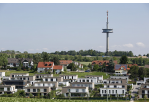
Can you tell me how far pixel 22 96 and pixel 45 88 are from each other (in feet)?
7.73

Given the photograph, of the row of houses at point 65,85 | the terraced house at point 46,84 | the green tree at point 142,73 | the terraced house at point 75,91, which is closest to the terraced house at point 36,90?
the row of houses at point 65,85

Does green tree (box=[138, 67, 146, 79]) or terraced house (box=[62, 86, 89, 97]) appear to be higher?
green tree (box=[138, 67, 146, 79])

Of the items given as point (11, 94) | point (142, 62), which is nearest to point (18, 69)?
point (11, 94)

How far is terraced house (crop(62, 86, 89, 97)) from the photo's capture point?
Result: 24859mm

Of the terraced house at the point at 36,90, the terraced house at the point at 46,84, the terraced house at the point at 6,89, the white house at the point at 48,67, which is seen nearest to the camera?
the terraced house at the point at 36,90

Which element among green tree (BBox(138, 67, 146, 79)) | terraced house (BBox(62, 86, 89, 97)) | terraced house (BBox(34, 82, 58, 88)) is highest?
green tree (BBox(138, 67, 146, 79))

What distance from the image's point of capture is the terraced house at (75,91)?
24.9 meters

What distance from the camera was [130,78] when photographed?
33.8 metres

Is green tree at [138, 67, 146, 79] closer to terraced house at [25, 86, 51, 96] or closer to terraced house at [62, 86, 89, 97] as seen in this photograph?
terraced house at [62, 86, 89, 97]

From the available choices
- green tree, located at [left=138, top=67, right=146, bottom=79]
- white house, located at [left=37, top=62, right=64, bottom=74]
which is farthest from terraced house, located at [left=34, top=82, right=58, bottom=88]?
green tree, located at [left=138, top=67, right=146, bottom=79]

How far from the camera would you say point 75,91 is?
2505cm

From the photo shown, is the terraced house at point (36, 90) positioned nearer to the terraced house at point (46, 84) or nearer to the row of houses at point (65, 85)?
the row of houses at point (65, 85)

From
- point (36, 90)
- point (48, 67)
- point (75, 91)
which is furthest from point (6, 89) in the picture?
point (48, 67)

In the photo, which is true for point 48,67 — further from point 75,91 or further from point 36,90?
point 75,91
